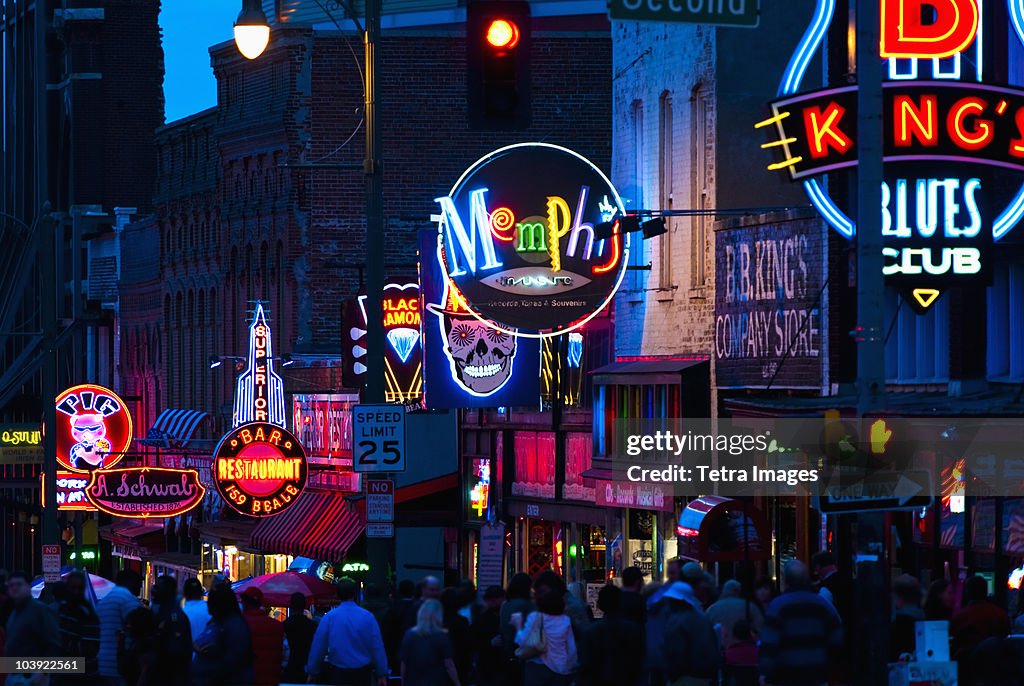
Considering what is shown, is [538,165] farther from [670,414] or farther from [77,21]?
[77,21]

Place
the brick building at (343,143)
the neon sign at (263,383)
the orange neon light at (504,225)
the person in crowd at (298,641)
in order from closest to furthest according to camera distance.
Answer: the person in crowd at (298,641), the orange neon light at (504,225), the brick building at (343,143), the neon sign at (263,383)

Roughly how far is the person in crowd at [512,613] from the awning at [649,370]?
1154 cm

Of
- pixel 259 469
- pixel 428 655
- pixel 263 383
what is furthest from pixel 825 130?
pixel 263 383

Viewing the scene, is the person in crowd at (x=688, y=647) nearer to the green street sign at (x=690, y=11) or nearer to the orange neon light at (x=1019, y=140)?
the green street sign at (x=690, y=11)

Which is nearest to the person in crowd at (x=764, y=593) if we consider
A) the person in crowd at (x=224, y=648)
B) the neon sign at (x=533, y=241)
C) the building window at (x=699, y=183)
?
the person in crowd at (x=224, y=648)

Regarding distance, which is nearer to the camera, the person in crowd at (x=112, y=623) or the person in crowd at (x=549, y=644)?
the person in crowd at (x=549, y=644)

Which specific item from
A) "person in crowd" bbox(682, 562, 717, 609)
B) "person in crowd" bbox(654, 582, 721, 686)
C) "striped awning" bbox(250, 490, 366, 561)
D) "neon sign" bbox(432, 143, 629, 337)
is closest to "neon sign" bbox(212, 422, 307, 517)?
"striped awning" bbox(250, 490, 366, 561)

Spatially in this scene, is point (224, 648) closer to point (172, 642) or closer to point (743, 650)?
point (172, 642)

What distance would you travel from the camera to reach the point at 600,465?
1335 inches

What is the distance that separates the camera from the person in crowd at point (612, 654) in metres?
17.6

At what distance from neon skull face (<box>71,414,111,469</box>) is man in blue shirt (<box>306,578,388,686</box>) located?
90.9 feet

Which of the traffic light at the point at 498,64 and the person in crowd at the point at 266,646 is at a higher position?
the traffic light at the point at 498,64

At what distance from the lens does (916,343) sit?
27250 millimetres

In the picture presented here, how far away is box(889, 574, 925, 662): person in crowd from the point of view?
61.7ft
